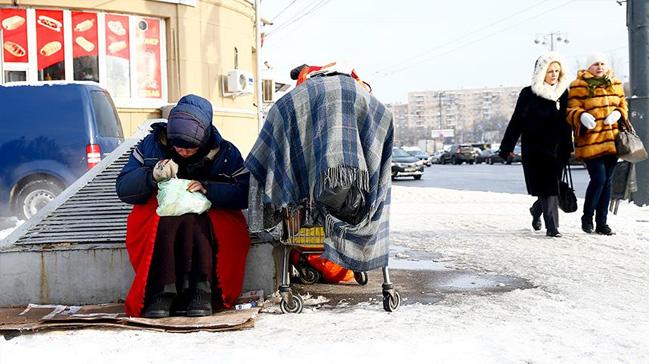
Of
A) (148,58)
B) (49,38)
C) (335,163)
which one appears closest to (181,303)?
(335,163)

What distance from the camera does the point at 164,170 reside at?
3.98m

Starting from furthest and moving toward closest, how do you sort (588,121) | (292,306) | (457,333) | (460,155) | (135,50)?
(460,155)
(135,50)
(588,121)
(292,306)
(457,333)

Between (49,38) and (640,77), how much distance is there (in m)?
12.4

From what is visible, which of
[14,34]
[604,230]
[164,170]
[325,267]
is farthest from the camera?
[14,34]

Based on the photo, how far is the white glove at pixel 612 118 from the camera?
734 cm

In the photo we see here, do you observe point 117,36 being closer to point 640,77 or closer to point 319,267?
point 640,77

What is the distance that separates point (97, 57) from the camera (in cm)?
1648

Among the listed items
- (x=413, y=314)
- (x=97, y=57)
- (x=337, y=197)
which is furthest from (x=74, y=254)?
(x=97, y=57)

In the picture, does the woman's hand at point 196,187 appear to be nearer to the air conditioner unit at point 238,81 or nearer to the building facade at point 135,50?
the building facade at point 135,50

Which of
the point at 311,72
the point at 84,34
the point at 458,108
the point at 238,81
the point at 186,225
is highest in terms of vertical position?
the point at 458,108

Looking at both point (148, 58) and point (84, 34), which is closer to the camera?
point (84, 34)

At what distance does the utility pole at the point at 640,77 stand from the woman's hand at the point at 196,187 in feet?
27.5

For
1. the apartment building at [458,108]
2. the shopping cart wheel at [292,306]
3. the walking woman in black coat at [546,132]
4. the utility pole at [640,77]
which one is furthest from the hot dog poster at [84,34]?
the apartment building at [458,108]

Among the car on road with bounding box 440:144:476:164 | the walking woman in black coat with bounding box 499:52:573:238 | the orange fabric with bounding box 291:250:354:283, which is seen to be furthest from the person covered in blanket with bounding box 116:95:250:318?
the car on road with bounding box 440:144:476:164
